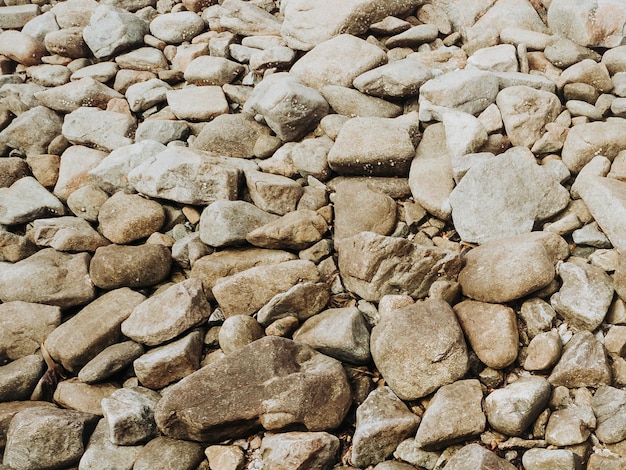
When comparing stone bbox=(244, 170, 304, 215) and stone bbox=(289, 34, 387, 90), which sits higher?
stone bbox=(289, 34, 387, 90)

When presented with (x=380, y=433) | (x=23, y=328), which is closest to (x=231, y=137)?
(x=23, y=328)

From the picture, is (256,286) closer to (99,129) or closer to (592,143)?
(592,143)

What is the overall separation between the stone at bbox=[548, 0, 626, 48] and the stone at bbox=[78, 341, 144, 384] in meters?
4.91

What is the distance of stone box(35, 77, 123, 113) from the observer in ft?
22.6

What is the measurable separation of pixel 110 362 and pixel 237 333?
1014mm

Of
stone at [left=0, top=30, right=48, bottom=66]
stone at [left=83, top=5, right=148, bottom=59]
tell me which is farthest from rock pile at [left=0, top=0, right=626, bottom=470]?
stone at [left=0, top=30, right=48, bottom=66]

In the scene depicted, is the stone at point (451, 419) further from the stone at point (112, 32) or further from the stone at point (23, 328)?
the stone at point (112, 32)

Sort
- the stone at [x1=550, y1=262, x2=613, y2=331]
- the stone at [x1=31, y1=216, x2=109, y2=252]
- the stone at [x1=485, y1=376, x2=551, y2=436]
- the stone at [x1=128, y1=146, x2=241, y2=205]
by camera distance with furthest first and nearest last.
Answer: the stone at [x1=31, y1=216, x2=109, y2=252], the stone at [x1=128, y1=146, x2=241, y2=205], the stone at [x1=550, y1=262, x2=613, y2=331], the stone at [x1=485, y1=376, x2=551, y2=436]

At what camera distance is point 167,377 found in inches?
167

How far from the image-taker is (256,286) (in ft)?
14.5

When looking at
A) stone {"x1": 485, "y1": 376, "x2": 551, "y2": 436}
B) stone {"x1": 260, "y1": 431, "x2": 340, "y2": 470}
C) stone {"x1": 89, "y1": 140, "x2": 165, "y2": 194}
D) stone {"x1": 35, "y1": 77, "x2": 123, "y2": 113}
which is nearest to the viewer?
stone {"x1": 485, "y1": 376, "x2": 551, "y2": 436}

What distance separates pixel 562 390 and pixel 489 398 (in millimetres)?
472

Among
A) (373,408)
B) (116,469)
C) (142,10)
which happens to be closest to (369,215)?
(373,408)

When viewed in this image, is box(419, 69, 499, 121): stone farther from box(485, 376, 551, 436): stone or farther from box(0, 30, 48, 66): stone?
box(0, 30, 48, 66): stone
